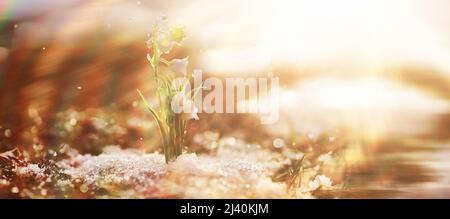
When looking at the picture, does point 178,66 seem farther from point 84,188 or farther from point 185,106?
point 84,188

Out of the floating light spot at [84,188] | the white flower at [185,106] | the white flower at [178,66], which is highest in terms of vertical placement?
the white flower at [178,66]

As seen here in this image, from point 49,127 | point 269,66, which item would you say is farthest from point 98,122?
point 269,66

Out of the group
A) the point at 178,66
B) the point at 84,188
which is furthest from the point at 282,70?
the point at 84,188

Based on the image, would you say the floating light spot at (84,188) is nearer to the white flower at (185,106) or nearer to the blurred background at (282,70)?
the blurred background at (282,70)

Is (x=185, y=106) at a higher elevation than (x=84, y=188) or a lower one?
higher

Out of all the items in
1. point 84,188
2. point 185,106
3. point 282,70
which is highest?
point 282,70

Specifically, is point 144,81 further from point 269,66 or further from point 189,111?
point 269,66

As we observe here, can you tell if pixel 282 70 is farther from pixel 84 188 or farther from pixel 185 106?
pixel 84 188

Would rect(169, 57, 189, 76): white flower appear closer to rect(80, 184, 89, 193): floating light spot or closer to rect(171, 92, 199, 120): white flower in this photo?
rect(171, 92, 199, 120): white flower

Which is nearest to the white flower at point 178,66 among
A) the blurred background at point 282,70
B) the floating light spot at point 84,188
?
the blurred background at point 282,70
